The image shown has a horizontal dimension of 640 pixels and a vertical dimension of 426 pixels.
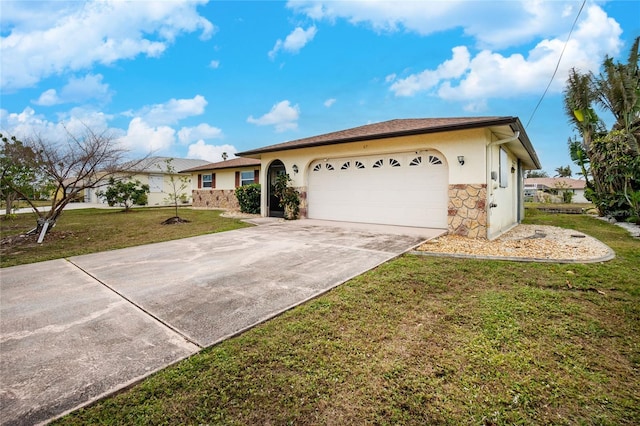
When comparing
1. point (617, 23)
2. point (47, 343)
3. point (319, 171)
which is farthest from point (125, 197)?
point (617, 23)

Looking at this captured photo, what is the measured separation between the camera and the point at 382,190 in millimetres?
10586

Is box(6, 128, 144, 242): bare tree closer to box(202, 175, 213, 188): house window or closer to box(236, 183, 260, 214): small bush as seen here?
box(236, 183, 260, 214): small bush

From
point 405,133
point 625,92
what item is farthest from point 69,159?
point 625,92

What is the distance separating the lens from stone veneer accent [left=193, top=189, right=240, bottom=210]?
19.8 metres

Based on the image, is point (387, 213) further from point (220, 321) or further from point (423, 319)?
point (220, 321)

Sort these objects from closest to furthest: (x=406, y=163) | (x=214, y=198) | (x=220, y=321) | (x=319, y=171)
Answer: (x=220, y=321) < (x=406, y=163) < (x=319, y=171) < (x=214, y=198)

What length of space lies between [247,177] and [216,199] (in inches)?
149

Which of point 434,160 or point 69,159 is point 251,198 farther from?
point 434,160

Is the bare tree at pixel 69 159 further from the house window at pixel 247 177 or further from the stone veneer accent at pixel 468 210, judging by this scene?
the stone veneer accent at pixel 468 210

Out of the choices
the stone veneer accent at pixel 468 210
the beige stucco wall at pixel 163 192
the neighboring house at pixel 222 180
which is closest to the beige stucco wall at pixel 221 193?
the neighboring house at pixel 222 180

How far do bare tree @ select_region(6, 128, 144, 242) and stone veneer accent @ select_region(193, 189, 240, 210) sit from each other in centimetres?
1049

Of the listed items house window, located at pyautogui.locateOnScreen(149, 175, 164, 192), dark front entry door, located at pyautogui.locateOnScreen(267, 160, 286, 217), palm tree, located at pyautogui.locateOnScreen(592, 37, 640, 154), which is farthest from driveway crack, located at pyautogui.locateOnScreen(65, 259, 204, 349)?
house window, located at pyautogui.locateOnScreen(149, 175, 164, 192)

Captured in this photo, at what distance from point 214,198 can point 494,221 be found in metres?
18.0

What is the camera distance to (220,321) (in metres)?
3.23
